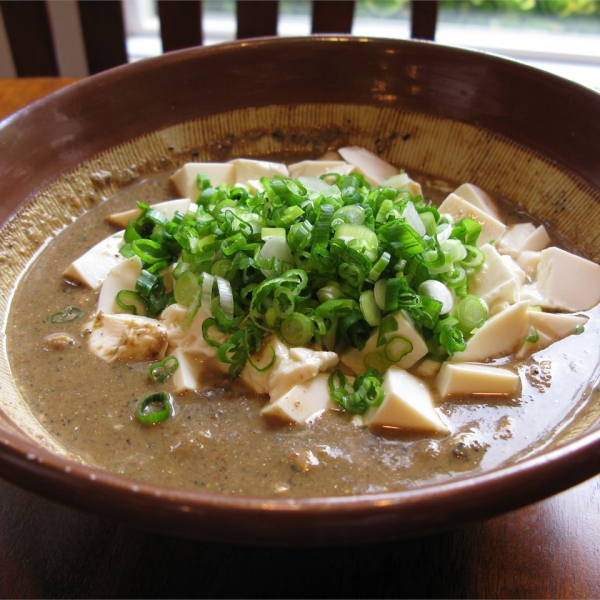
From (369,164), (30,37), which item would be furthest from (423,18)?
(30,37)

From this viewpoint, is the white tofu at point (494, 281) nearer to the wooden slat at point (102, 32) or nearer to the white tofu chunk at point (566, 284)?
the white tofu chunk at point (566, 284)

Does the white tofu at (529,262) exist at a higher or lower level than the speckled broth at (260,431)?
higher

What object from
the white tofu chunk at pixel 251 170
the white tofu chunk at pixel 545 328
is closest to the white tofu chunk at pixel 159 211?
the white tofu chunk at pixel 251 170

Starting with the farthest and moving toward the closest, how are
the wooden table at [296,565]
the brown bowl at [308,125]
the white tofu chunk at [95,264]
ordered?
the brown bowl at [308,125]
the white tofu chunk at [95,264]
the wooden table at [296,565]

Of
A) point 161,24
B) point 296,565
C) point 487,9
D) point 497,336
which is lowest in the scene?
point 296,565

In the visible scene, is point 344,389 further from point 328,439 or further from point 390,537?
point 390,537

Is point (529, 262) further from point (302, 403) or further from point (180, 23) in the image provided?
point (180, 23)

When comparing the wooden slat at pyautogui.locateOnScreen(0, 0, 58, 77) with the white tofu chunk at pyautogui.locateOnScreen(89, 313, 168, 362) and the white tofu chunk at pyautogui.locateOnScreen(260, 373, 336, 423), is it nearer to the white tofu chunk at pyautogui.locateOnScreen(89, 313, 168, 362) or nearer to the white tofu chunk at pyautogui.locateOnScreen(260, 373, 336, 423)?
the white tofu chunk at pyautogui.locateOnScreen(89, 313, 168, 362)
